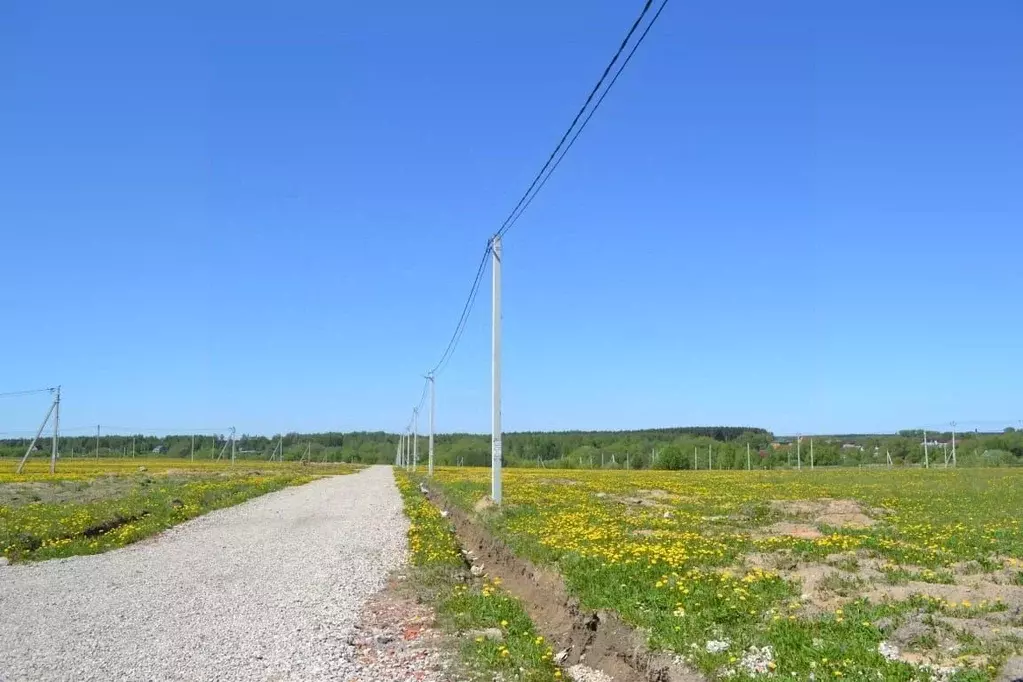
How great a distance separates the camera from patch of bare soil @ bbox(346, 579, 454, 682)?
8.91m

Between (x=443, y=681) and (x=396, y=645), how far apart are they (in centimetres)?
185

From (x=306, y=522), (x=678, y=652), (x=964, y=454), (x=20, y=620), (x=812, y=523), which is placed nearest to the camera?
(x=678, y=652)

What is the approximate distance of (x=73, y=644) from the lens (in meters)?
10.0

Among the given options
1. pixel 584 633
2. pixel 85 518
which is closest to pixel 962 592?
pixel 584 633

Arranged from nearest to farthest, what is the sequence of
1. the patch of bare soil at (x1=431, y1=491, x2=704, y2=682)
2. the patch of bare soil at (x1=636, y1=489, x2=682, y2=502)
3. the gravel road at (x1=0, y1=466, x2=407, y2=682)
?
the patch of bare soil at (x1=431, y1=491, x2=704, y2=682) < the gravel road at (x1=0, y1=466, x2=407, y2=682) < the patch of bare soil at (x1=636, y1=489, x2=682, y2=502)

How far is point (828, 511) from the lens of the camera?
25.9 m

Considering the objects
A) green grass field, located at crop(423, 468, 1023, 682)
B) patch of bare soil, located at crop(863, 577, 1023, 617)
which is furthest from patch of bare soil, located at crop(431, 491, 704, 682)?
patch of bare soil, located at crop(863, 577, 1023, 617)

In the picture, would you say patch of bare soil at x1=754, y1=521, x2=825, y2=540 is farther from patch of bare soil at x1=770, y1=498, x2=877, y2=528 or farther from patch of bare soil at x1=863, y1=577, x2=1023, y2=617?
patch of bare soil at x1=863, y1=577, x2=1023, y2=617

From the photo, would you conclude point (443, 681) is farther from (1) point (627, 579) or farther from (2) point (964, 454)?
(2) point (964, 454)

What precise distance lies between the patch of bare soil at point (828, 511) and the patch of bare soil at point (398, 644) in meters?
12.4

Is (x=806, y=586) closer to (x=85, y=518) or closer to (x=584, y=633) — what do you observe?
(x=584, y=633)

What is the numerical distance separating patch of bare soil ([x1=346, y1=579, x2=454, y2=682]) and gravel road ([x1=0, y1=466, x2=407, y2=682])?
21cm

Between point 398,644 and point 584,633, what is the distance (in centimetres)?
234

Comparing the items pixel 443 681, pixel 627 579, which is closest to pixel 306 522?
pixel 627 579
